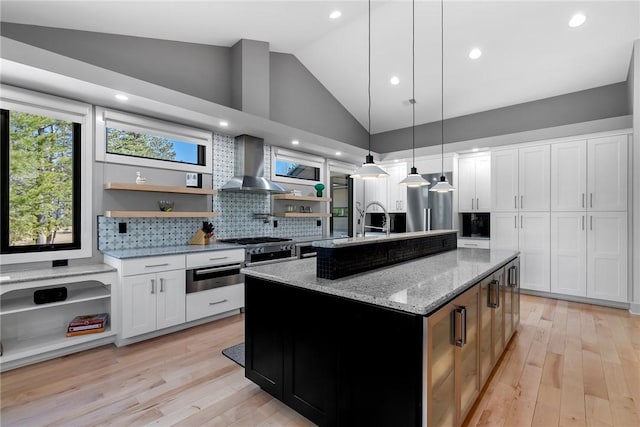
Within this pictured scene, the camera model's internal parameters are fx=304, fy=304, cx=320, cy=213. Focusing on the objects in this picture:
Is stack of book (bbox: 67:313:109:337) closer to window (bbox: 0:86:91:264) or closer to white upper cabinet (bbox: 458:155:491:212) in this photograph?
window (bbox: 0:86:91:264)

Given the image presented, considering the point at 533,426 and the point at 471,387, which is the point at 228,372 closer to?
the point at 471,387

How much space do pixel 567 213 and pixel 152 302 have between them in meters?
5.48

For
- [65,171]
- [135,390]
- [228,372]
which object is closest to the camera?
[135,390]

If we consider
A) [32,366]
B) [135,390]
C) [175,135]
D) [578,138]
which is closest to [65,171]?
[175,135]

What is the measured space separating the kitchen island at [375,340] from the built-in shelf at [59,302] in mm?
1742

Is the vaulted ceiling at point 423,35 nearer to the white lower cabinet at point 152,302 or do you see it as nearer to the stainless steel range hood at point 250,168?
the stainless steel range hood at point 250,168

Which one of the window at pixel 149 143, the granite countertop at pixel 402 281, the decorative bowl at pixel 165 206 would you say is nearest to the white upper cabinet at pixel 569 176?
the granite countertop at pixel 402 281

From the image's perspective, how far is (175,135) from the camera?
12.6ft

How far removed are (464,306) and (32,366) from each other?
345cm

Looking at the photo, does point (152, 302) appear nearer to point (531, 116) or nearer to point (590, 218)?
point (590, 218)

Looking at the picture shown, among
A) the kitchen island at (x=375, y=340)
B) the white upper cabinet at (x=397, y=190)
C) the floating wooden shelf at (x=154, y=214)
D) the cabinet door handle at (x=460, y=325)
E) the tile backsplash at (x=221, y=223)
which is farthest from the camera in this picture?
the white upper cabinet at (x=397, y=190)

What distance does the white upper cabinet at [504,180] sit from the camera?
4.80 meters

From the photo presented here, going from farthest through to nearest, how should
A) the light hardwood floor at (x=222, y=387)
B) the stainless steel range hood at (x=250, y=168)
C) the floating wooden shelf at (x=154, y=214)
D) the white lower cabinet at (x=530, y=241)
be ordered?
the white lower cabinet at (x=530, y=241) < the stainless steel range hood at (x=250, y=168) < the floating wooden shelf at (x=154, y=214) < the light hardwood floor at (x=222, y=387)

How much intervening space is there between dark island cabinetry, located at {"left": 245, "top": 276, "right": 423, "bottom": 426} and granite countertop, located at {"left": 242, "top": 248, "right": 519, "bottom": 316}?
74 mm
